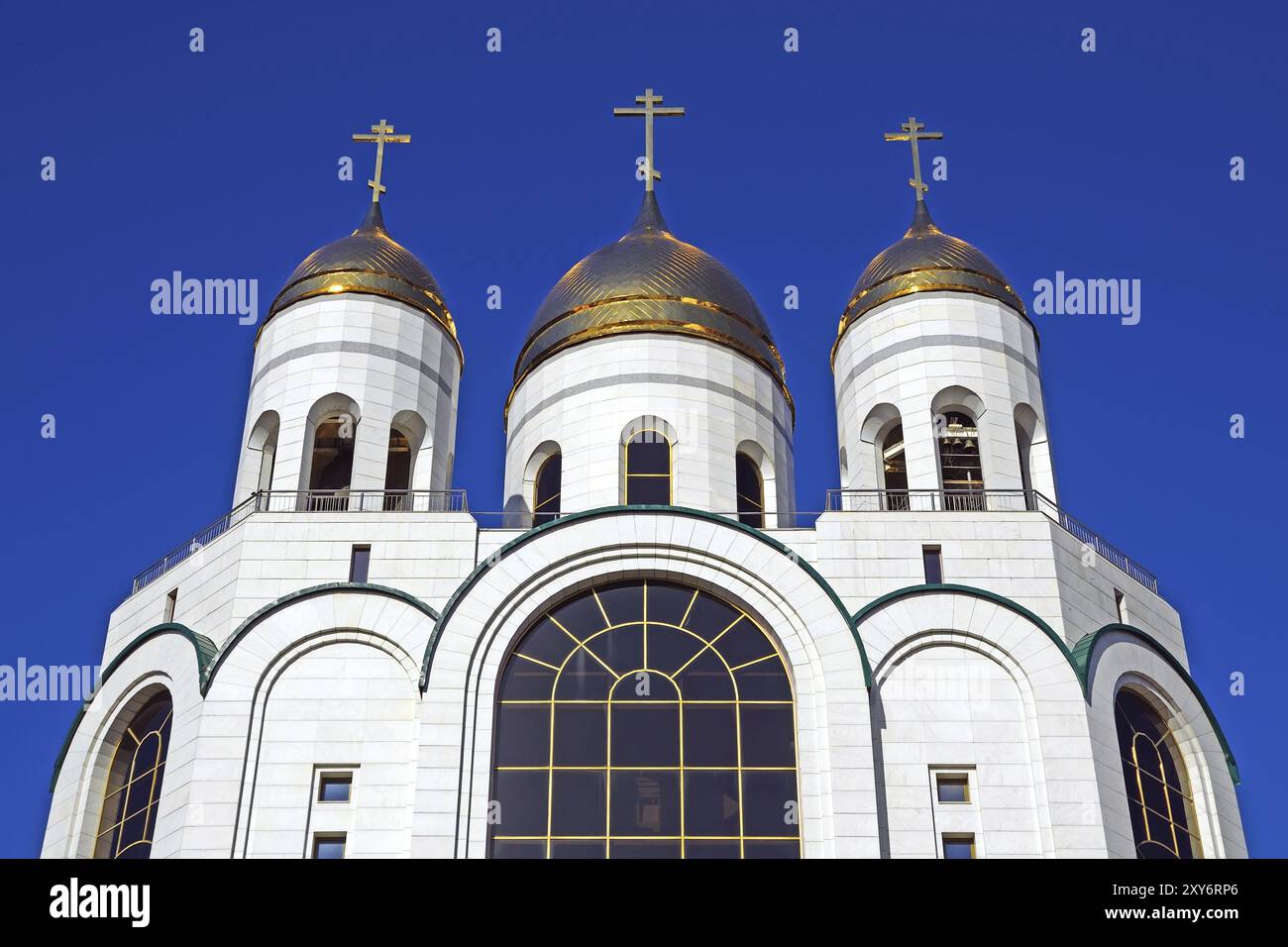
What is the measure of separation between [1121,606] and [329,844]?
531 inches

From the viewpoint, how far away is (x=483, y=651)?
27031 mm

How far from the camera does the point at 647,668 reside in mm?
27016

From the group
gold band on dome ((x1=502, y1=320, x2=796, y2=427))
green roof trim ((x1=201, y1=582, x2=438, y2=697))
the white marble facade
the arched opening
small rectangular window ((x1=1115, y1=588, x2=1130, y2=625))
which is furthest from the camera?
gold band on dome ((x1=502, y1=320, x2=796, y2=427))

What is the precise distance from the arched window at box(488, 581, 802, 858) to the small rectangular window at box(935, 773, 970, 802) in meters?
2.26

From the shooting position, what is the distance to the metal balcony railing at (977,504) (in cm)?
2972

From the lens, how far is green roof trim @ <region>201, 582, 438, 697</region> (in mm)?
27406

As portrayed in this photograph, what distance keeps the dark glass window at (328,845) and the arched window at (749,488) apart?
9770 millimetres

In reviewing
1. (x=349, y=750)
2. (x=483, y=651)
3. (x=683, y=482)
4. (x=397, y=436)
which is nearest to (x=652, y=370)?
(x=683, y=482)

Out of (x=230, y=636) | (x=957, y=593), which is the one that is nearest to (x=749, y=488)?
(x=957, y=593)

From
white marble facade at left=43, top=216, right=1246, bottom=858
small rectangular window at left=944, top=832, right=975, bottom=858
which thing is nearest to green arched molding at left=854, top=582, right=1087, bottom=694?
white marble facade at left=43, top=216, right=1246, bottom=858

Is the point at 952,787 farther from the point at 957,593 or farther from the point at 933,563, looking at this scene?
the point at 933,563

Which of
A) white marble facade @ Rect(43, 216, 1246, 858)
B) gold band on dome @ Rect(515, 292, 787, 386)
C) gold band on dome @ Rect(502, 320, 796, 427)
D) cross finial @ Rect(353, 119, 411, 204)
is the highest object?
cross finial @ Rect(353, 119, 411, 204)

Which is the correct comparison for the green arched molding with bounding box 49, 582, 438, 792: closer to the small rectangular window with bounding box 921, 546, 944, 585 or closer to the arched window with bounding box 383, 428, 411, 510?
the arched window with bounding box 383, 428, 411, 510
